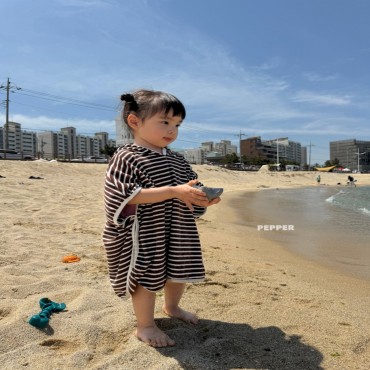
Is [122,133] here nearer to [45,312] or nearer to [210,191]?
[210,191]

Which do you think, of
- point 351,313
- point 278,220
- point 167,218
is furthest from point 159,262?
point 278,220

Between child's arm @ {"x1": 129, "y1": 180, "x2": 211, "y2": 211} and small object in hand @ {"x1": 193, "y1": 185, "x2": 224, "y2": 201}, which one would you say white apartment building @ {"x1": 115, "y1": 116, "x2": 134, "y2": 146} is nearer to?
child's arm @ {"x1": 129, "y1": 180, "x2": 211, "y2": 211}

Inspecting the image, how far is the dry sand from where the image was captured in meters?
2.12

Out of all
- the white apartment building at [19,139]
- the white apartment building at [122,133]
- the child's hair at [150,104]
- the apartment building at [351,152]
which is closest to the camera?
the child's hair at [150,104]

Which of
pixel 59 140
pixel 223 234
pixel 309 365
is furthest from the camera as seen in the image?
pixel 59 140

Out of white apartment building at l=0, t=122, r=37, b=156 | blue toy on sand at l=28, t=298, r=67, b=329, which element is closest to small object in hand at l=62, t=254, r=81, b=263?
blue toy on sand at l=28, t=298, r=67, b=329

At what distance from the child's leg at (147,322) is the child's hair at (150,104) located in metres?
1.06

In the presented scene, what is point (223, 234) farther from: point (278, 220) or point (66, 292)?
point (66, 292)

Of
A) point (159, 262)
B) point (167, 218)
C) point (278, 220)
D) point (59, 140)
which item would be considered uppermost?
point (59, 140)

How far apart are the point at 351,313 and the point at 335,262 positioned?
2589mm

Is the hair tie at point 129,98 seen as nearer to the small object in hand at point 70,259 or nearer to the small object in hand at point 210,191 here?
the small object in hand at point 210,191

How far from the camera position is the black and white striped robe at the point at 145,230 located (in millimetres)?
2238

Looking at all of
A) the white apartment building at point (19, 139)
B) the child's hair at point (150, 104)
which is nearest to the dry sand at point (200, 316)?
the child's hair at point (150, 104)

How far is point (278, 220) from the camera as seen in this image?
34.9 ft
